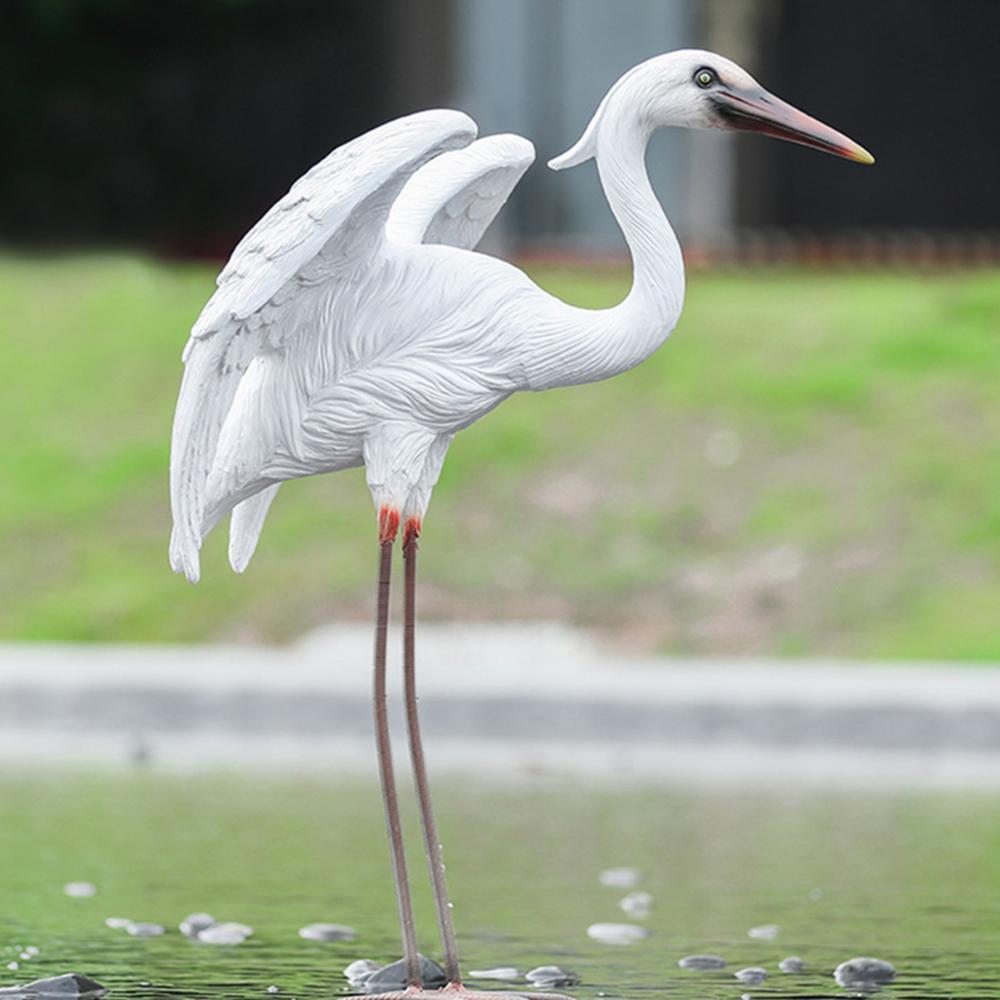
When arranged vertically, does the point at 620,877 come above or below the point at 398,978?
below

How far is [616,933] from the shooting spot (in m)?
8.27

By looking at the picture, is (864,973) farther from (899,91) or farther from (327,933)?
(899,91)

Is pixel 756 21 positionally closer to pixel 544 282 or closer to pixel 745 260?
pixel 745 260

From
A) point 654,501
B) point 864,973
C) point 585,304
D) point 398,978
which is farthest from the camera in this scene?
point 585,304

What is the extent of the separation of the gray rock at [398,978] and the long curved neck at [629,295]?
61.0 inches

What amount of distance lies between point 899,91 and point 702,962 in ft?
72.5

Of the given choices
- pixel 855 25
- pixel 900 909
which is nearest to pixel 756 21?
pixel 855 25

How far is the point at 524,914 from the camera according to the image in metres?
8.76

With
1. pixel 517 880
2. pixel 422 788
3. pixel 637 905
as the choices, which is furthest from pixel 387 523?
pixel 517 880

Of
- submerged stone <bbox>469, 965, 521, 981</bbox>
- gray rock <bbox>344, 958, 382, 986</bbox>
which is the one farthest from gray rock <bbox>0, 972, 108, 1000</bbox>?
submerged stone <bbox>469, 965, 521, 981</bbox>

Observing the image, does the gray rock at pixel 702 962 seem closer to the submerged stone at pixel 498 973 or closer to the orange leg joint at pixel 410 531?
the submerged stone at pixel 498 973

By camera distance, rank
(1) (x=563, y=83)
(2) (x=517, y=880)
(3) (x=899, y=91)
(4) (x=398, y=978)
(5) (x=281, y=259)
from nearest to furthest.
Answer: (5) (x=281, y=259) < (4) (x=398, y=978) < (2) (x=517, y=880) < (1) (x=563, y=83) < (3) (x=899, y=91)

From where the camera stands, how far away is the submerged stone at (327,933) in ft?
26.8

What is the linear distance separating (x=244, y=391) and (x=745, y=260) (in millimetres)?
17358
